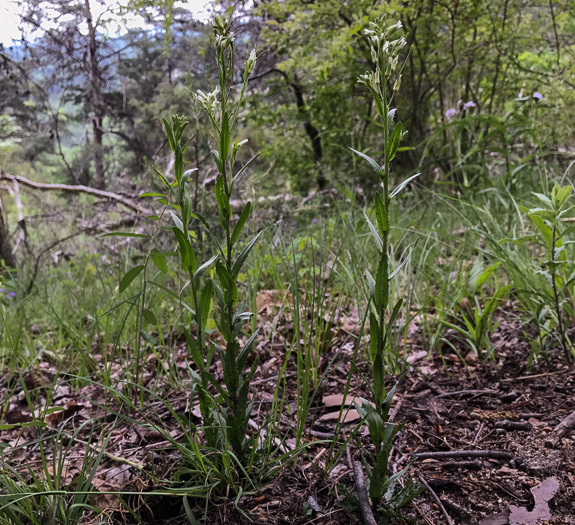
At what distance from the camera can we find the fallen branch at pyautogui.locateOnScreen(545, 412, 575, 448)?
87 centimetres

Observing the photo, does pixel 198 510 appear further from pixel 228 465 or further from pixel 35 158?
pixel 35 158

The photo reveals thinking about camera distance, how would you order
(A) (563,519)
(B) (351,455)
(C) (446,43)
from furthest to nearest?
(C) (446,43) < (B) (351,455) < (A) (563,519)

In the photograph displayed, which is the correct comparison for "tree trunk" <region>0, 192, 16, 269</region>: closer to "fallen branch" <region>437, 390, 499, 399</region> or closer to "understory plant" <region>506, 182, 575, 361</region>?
"fallen branch" <region>437, 390, 499, 399</region>

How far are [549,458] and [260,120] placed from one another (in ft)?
17.2

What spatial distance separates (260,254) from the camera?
2141 mm

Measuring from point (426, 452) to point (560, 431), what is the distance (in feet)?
0.96

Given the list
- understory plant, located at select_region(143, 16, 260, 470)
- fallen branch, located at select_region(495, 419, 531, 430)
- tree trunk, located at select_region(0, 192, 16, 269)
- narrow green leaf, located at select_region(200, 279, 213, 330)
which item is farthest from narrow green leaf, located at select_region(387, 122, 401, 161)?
tree trunk, located at select_region(0, 192, 16, 269)

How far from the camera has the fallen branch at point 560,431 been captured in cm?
87

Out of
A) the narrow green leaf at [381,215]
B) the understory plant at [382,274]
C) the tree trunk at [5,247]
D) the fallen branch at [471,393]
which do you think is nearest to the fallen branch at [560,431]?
the fallen branch at [471,393]

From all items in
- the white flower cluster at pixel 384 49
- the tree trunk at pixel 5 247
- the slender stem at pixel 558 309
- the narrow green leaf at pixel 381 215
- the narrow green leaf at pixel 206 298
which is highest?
the white flower cluster at pixel 384 49

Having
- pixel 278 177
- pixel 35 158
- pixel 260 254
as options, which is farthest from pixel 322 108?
pixel 35 158

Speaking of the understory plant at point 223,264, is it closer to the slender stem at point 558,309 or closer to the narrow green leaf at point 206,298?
the narrow green leaf at point 206,298

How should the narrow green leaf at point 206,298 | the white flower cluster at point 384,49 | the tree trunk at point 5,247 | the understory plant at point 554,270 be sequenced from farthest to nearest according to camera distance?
1. the tree trunk at point 5,247
2. the understory plant at point 554,270
3. the narrow green leaf at point 206,298
4. the white flower cluster at point 384,49

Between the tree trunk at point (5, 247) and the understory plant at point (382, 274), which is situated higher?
the understory plant at point (382, 274)
